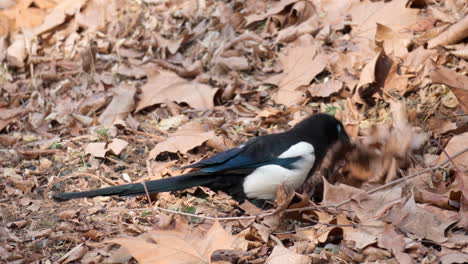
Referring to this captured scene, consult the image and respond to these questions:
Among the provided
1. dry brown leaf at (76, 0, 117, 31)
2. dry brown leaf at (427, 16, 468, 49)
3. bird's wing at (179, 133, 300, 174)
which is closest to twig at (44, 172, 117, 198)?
bird's wing at (179, 133, 300, 174)

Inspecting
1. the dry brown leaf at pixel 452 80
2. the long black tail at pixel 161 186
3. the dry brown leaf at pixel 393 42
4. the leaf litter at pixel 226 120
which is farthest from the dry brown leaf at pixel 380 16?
the long black tail at pixel 161 186

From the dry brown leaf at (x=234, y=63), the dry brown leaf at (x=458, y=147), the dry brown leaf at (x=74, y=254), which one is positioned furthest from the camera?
the dry brown leaf at (x=234, y=63)

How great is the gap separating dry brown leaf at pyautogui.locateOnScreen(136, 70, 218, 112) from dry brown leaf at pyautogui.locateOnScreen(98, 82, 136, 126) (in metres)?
0.06

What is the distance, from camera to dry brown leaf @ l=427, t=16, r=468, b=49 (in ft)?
12.0

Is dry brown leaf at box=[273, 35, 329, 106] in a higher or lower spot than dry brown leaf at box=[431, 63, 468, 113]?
lower

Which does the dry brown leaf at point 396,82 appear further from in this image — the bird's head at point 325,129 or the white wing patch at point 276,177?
the white wing patch at point 276,177

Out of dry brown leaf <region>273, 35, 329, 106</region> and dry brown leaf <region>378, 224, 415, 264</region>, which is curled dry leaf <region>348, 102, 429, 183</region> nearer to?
dry brown leaf <region>378, 224, 415, 264</region>

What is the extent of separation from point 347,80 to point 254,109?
23.0 inches

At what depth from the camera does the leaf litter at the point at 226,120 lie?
2.51 meters

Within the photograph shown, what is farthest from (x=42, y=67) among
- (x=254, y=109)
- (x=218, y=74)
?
(x=254, y=109)

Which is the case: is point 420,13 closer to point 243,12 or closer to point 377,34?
point 377,34

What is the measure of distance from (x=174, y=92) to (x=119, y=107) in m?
0.36

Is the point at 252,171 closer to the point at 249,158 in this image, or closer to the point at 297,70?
the point at 249,158

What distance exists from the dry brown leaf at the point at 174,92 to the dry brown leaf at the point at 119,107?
6 centimetres
